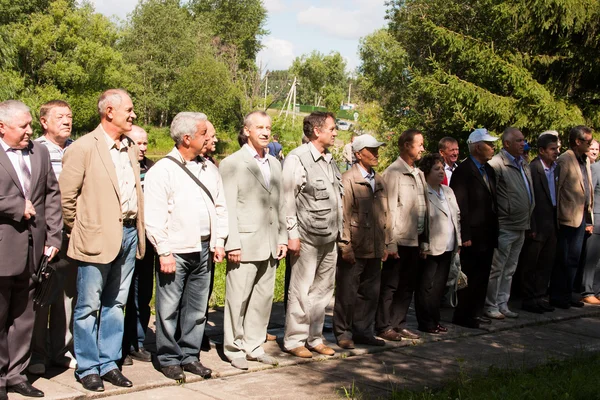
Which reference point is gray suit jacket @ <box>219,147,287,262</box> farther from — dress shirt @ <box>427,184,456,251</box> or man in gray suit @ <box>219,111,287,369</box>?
dress shirt @ <box>427,184,456,251</box>

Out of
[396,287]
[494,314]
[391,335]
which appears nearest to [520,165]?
[494,314]

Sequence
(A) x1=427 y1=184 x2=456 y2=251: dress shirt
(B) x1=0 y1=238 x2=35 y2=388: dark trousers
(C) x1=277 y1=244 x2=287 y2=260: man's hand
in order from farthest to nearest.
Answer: (A) x1=427 y1=184 x2=456 y2=251: dress shirt → (C) x1=277 y1=244 x2=287 y2=260: man's hand → (B) x1=0 y1=238 x2=35 y2=388: dark trousers

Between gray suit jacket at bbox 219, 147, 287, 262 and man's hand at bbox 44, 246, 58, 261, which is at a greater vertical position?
gray suit jacket at bbox 219, 147, 287, 262

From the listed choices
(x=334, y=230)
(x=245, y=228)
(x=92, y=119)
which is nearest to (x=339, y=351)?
(x=334, y=230)

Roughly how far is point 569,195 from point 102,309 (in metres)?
6.80

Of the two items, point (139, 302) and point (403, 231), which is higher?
point (403, 231)

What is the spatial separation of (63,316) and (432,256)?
158 inches

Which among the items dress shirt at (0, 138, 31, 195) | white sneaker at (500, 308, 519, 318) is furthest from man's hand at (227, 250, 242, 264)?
white sneaker at (500, 308, 519, 318)

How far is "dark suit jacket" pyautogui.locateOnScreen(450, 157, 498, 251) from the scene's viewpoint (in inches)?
344

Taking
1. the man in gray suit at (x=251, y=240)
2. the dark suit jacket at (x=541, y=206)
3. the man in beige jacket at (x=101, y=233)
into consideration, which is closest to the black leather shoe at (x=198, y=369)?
the man in gray suit at (x=251, y=240)

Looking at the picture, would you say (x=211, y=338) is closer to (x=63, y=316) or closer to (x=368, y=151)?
(x=63, y=316)

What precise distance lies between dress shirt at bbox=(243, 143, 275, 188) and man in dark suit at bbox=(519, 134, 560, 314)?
4528mm

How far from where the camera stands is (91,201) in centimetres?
581

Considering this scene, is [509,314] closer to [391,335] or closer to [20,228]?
[391,335]
